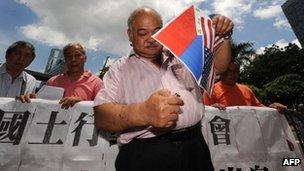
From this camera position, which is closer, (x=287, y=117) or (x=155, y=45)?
(x=155, y=45)

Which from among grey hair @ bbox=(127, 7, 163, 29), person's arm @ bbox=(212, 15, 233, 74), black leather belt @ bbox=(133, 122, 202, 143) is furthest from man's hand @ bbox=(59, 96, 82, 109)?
person's arm @ bbox=(212, 15, 233, 74)

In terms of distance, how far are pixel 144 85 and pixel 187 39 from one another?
0.55 metres

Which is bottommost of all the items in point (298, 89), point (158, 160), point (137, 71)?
point (158, 160)

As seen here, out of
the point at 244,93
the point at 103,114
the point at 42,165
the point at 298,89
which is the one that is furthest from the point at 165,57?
the point at 298,89

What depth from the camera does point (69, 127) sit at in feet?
10.8

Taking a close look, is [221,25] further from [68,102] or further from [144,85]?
[68,102]

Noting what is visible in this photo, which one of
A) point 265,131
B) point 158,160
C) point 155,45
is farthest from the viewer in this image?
point 265,131

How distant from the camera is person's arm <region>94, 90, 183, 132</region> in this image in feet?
4.29

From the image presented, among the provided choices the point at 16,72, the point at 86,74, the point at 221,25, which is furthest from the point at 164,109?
the point at 16,72

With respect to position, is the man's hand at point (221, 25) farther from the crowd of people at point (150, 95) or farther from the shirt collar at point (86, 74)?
the shirt collar at point (86, 74)

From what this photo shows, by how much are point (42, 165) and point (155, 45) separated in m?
1.67

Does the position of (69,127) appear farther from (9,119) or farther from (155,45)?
(155,45)

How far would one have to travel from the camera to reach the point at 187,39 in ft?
5.35

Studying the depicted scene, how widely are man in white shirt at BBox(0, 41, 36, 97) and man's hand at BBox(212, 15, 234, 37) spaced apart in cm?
275
